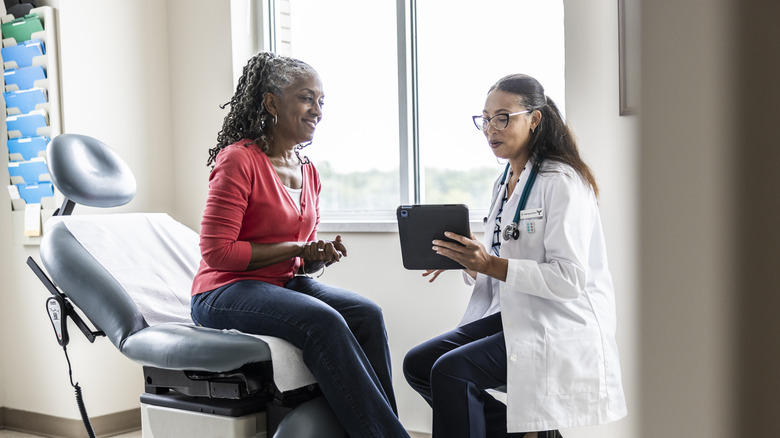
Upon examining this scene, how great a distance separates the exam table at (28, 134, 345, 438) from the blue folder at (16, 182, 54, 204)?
2.15 ft

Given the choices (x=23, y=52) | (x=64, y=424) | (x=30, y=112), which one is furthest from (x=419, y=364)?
(x=23, y=52)

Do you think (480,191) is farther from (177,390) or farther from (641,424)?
(641,424)

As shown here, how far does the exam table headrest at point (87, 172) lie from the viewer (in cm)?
171

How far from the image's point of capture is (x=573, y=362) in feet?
4.41

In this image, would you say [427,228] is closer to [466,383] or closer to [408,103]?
[466,383]

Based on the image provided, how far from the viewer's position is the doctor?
52.8 inches

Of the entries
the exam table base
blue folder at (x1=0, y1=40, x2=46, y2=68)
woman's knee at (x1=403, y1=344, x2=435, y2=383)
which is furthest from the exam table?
blue folder at (x1=0, y1=40, x2=46, y2=68)

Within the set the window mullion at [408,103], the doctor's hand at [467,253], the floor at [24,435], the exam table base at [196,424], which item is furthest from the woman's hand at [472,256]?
the floor at [24,435]

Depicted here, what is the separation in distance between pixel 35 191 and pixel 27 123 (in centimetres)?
25

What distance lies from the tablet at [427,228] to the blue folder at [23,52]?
65.8 inches

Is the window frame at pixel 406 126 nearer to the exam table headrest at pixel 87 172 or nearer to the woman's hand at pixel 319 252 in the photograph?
the woman's hand at pixel 319 252

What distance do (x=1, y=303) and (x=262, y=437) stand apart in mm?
1639

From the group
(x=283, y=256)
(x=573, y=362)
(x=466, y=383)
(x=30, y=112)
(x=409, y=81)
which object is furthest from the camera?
(x=30, y=112)

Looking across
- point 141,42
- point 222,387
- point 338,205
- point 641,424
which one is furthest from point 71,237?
point 641,424
